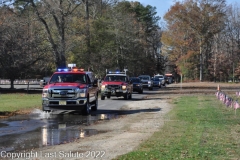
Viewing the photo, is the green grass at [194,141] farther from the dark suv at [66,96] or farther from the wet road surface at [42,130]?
the dark suv at [66,96]

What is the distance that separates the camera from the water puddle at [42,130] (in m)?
11.6

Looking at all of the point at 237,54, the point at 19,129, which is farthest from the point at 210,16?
the point at 19,129

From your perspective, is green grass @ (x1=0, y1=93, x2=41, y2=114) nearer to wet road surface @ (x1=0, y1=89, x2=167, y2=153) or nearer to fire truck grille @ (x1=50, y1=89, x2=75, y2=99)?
wet road surface @ (x1=0, y1=89, x2=167, y2=153)

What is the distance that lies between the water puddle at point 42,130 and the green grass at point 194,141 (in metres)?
2.53

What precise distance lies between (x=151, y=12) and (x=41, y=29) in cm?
5781

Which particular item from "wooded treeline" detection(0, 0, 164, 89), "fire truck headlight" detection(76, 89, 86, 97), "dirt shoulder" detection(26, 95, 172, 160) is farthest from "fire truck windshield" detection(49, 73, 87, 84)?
"wooded treeline" detection(0, 0, 164, 89)

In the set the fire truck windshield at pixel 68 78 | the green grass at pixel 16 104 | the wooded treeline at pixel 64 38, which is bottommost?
the green grass at pixel 16 104

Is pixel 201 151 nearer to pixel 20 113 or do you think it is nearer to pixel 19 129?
pixel 19 129

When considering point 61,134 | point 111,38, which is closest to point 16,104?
point 61,134

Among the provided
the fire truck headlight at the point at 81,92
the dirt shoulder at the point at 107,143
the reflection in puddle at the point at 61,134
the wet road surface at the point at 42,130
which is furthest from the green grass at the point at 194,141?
the fire truck headlight at the point at 81,92

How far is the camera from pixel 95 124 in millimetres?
16109

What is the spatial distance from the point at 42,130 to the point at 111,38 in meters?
45.1

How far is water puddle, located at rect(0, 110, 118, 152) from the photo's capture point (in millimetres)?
11570

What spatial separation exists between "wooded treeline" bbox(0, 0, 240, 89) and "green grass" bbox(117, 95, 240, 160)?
89.6ft
